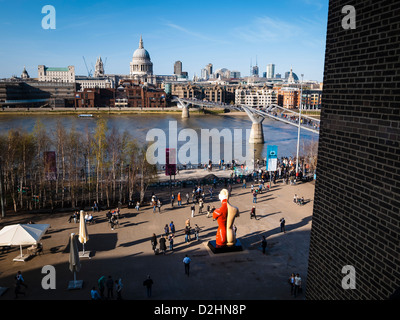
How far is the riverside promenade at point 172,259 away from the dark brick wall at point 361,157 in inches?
160

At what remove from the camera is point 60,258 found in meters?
9.91

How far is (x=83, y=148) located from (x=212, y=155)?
16.0m

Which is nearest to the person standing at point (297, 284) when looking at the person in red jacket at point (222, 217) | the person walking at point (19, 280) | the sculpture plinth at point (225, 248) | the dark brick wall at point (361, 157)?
the sculpture plinth at point (225, 248)

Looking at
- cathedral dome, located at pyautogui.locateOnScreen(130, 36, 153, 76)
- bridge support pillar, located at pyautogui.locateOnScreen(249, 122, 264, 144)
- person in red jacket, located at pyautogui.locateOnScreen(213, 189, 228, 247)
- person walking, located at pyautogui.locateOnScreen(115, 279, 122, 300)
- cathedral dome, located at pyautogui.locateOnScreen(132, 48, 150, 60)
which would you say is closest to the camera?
person walking, located at pyautogui.locateOnScreen(115, 279, 122, 300)

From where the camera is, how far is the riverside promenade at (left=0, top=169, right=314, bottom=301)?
817cm

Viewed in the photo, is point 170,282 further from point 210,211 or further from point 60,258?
point 210,211

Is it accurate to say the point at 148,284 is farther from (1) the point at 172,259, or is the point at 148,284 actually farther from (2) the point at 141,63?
(2) the point at 141,63

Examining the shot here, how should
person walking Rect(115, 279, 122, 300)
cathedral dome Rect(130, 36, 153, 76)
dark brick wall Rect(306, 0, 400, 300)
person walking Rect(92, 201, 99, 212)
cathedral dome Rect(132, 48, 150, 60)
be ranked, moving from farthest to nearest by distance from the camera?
cathedral dome Rect(132, 48, 150, 60) < cathedral dome Rect(130, 36, 153, 76) < person walking Rect(92, 201, 99, 212) < person walking Rect(115, 279, 122, 300) < dark brick wall Rect(306, 0, 400, 300)

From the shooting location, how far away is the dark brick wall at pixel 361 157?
3381 mm

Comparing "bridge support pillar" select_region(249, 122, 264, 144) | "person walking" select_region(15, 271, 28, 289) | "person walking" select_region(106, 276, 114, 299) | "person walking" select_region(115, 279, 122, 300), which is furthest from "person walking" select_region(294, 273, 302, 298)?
"bridge support pillar" select_region(249, 122, 264, 144)

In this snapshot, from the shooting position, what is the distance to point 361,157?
3.84m

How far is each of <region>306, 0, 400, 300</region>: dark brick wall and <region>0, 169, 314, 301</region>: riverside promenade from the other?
4.06 meters

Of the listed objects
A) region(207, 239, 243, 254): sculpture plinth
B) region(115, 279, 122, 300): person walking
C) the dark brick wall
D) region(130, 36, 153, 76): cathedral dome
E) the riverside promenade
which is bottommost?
the riverside promenade

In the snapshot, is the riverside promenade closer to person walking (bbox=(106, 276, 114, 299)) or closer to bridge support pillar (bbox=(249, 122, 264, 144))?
person walking (bbox=(106, 276, 114, 299))
